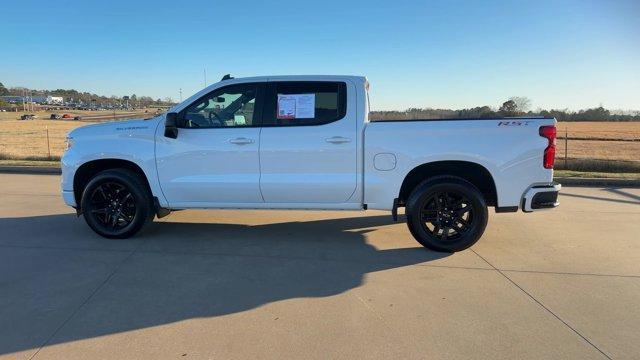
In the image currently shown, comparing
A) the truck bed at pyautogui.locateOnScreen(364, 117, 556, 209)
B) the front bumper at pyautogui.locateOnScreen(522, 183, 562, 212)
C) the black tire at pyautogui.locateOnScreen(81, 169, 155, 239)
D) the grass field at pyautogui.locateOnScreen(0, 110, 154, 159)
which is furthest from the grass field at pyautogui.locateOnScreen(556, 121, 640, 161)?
the grass field at pyautogui.locateOnScreen(0, 110, 154, 159)

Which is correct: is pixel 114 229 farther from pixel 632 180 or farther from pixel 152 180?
pixel 632 180

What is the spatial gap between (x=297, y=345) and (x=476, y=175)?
3295mm

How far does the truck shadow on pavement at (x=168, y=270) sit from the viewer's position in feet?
11.8

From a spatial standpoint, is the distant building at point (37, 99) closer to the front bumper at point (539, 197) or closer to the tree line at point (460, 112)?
the tree line at point (460, 112)

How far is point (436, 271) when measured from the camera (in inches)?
184

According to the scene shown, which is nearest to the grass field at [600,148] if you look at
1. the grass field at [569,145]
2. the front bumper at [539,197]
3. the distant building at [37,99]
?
the grass field at [569,145]

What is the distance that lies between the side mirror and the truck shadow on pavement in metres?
1.30

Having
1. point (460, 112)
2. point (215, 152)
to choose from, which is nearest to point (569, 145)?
point (460, 112)

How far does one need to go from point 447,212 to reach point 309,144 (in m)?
1.75

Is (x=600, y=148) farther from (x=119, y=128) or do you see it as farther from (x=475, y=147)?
(x=119, y=128)

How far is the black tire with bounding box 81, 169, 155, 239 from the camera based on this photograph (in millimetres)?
5598

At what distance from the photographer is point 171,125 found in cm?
540

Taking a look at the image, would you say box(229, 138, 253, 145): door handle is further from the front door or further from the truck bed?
the truck bed

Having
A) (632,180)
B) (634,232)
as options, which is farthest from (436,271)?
(632,180)
